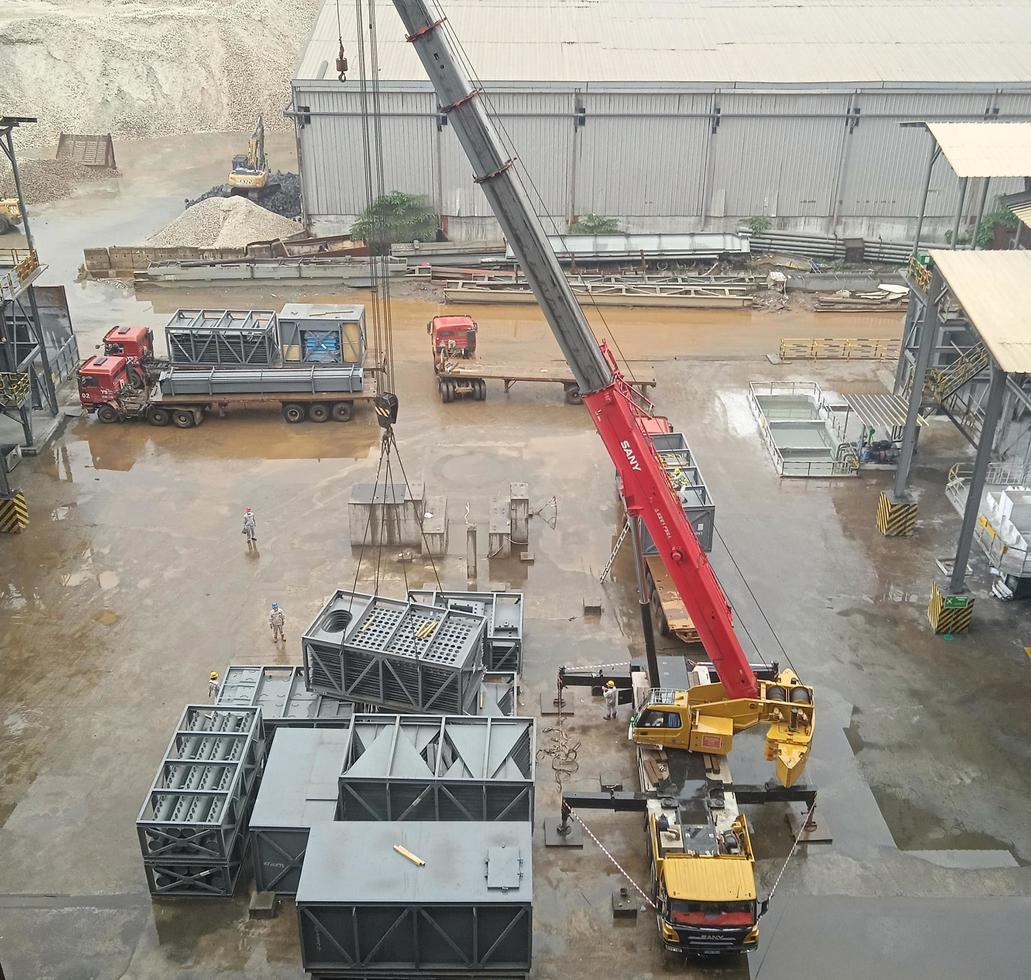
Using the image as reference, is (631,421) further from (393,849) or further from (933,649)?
(933,649)

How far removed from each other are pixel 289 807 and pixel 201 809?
1590mm

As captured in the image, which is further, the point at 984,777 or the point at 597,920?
the point at 984,777

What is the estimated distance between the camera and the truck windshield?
1659 cm

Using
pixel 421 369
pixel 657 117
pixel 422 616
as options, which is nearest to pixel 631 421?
pixel 422 616

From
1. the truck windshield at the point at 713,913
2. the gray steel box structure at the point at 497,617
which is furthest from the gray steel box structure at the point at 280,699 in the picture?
the truck windshield at the point at 713,913

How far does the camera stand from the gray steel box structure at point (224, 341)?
1388 inches

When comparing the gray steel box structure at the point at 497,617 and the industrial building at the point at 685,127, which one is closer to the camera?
the gray steel box structure at the point at 497,617

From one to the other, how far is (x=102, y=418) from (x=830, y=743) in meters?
25.1

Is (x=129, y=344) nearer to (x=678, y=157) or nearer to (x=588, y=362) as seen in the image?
(x=588, y=362)

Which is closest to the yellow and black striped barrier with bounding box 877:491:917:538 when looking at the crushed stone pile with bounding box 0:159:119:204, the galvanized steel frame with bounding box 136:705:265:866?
the galvanized steel frame with bounding box 136:705:265:866

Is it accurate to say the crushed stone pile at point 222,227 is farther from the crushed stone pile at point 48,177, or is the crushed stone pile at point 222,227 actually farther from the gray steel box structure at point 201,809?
the gray steel box structure at point 201,809

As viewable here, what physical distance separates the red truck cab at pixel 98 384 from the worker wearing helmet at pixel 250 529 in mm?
8872

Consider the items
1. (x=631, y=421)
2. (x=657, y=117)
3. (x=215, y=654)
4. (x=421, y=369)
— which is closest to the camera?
(x=631, y=421)

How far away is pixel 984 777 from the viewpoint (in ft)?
68.8
